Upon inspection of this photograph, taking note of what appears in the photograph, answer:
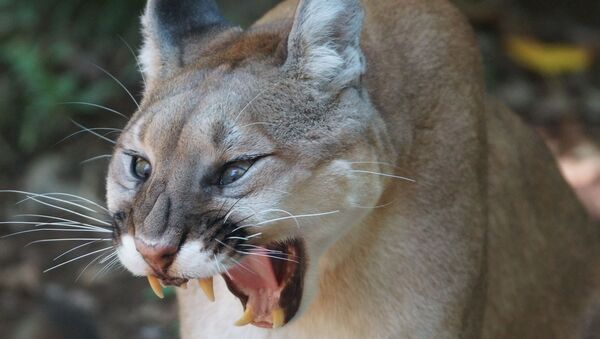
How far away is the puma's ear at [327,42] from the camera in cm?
364

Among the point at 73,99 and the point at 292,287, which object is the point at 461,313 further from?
the point at 73,99

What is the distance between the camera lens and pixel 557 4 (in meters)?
8.89

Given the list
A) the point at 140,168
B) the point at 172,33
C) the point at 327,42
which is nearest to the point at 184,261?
the point at 140,168

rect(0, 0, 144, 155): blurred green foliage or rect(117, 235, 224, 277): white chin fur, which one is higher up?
rect(117, 235, 224, 277): white chin fur

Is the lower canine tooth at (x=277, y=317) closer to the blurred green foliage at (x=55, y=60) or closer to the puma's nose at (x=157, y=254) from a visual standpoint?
the puma's nose at (x=157, y=254)

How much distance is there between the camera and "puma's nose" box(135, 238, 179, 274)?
3.26 metres

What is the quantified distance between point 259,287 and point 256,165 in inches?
20.3

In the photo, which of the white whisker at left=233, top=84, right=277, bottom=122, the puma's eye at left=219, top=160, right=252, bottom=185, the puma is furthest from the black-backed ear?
the puma's eye at left=219, top=160, right=252, bottom=185

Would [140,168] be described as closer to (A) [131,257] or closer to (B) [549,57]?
(A) [131,257]

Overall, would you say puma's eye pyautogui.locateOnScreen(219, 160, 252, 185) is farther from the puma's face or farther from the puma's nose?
the puma's nose

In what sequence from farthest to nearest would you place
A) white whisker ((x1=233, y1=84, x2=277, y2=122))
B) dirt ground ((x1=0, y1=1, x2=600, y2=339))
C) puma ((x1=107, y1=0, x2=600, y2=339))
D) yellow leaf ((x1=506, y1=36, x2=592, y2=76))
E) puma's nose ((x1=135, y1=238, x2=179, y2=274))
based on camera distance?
yellow leaf ((x1=506, y1=36, x2=592, y2=76))
dirt ground ((x1=0, y1=1, x2=600, y2=339))
white whisker ((x1=233, y1=84, x2=277, y2=122))
puma ((x1=107, y1=0, x2=600, y2=339))
puma's nose ((x1=135, y1=238, x2=179, y2=274))

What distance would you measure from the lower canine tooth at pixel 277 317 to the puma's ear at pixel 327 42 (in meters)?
0.77

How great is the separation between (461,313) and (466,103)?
0.85 m

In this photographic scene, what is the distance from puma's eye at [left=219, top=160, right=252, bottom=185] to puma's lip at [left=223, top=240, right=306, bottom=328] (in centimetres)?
32
